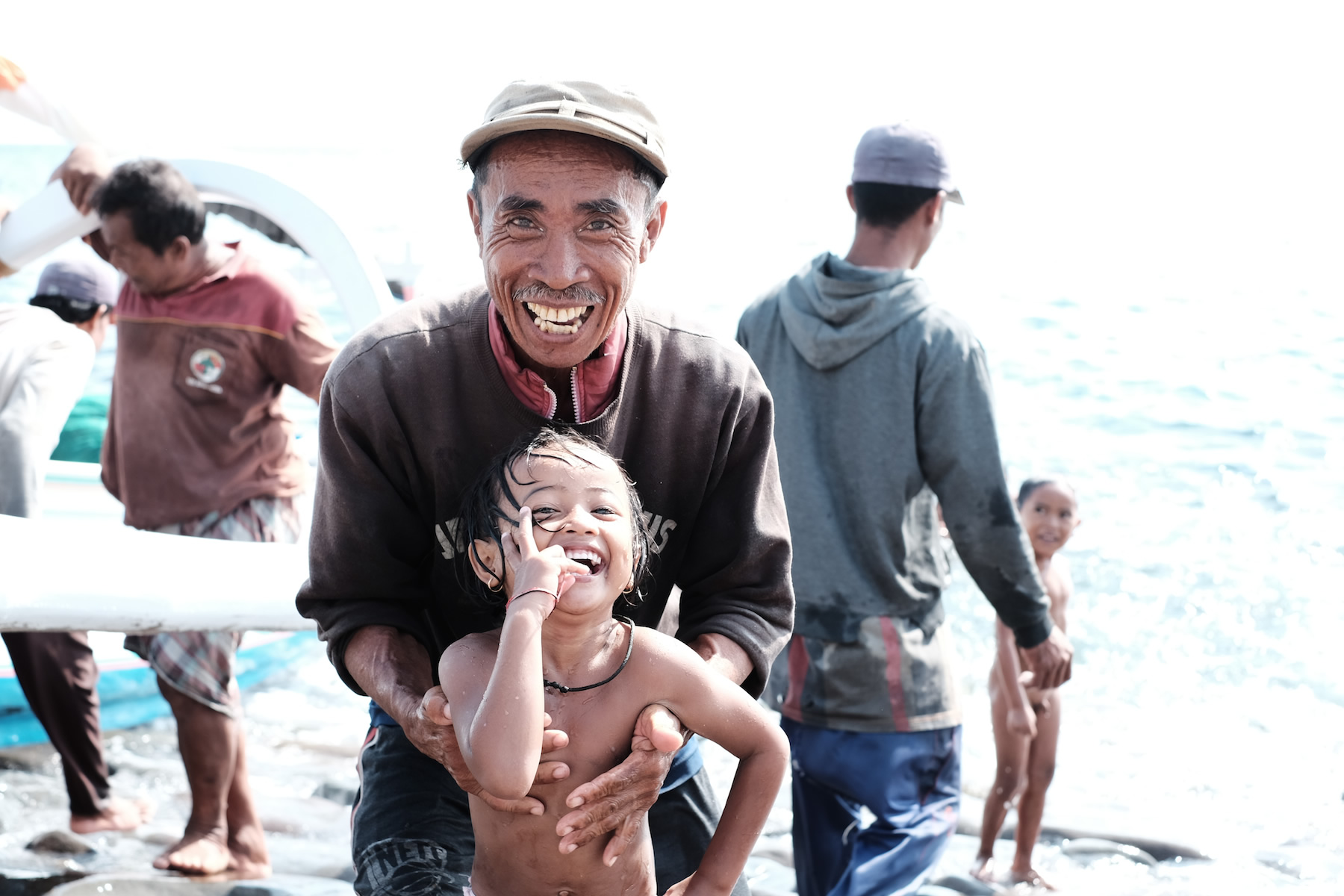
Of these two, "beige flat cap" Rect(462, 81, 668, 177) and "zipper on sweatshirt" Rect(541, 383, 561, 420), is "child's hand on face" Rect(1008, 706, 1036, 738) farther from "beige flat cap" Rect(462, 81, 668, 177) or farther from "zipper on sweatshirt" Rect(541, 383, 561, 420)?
"beige flat cap" Rect(462, 81, 668, 177)

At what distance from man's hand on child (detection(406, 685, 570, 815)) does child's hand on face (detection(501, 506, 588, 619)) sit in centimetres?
21

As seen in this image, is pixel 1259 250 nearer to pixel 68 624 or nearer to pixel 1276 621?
pixel 1276 621

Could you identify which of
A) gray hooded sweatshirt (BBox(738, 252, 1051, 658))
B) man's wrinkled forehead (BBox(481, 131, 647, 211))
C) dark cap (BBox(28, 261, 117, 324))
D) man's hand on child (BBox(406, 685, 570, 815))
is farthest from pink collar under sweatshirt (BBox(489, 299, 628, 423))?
dark cap (BBox(28, 261, 117, 324))

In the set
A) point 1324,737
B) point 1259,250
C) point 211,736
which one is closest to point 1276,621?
point 1324,737

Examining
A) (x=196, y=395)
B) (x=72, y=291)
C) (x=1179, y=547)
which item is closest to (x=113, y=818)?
(x=196, y=395)

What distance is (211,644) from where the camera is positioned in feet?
13.9

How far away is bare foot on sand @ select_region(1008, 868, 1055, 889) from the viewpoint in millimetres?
4891

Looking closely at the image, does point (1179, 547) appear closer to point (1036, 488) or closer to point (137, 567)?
point (1036, 488)

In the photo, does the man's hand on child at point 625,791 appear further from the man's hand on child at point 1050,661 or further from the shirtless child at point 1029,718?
the shirtless child at point 1029,718

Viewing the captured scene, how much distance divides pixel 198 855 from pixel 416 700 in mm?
2663

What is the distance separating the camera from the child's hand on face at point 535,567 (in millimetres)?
1899

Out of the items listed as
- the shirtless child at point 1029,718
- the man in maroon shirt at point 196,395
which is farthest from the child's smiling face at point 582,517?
the shirtless child at point 1029,718

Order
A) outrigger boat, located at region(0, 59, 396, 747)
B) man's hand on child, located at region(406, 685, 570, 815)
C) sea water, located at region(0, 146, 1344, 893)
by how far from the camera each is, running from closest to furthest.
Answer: man's hand on child, located at region(406, 685, 570, 815) → outrigger boat, located at region(0, 59, 396, 747) → sea water, located at region(0, 146, 1344, 893)

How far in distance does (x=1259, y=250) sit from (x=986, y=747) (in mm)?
26705
